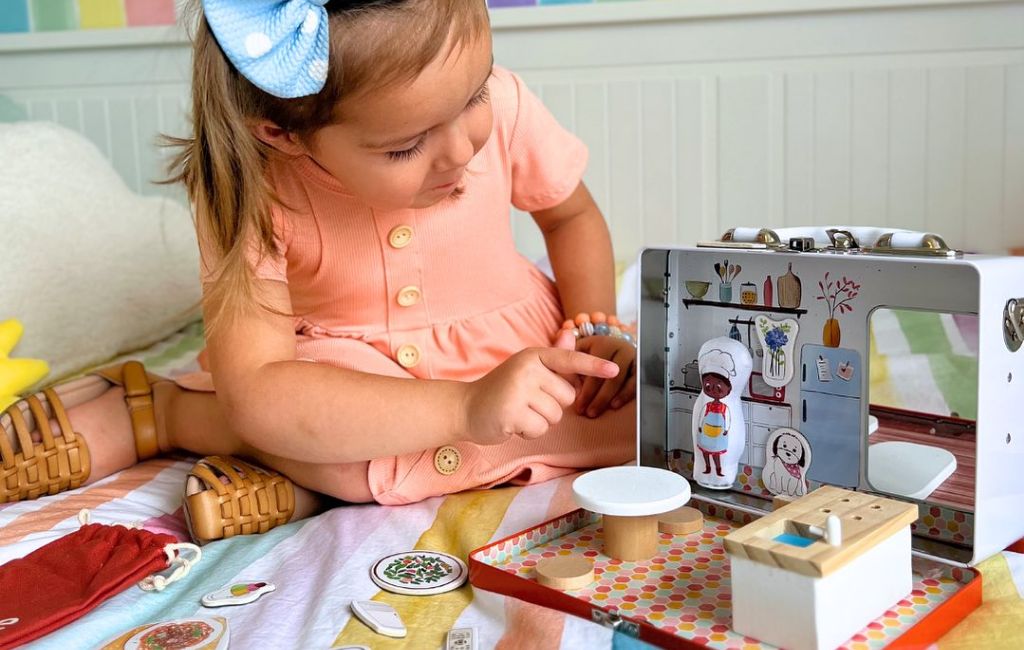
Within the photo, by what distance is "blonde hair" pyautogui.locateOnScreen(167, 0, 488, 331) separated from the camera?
725mm

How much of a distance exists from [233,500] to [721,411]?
1.33ft

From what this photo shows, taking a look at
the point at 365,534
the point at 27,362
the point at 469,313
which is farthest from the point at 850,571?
the point at 27,362

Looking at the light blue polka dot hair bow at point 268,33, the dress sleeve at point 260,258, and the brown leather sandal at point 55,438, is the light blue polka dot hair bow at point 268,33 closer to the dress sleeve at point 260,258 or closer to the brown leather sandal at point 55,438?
the dress sleeve at point 260,258

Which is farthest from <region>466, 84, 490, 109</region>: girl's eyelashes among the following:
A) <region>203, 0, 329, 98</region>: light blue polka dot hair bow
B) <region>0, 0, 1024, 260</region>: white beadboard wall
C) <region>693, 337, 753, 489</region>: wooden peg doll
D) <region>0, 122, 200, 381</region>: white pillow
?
<region>0, 0, 1024, 260</region>: white beadboard wall

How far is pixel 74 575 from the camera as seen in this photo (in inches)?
28.5

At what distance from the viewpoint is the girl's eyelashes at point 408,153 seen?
2.56 ft

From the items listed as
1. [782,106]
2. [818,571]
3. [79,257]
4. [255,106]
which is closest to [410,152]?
[255,106]

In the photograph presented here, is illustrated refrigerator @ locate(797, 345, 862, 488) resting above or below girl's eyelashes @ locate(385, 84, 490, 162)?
below

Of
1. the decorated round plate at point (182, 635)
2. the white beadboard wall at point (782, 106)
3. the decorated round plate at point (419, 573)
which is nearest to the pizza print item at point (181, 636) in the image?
the decorated round plate at point (182, 635)

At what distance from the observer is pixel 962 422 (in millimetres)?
688

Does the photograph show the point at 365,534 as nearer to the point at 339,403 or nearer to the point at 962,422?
Answer: the point at 339,403

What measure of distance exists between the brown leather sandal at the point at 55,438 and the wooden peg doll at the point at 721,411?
0.59m

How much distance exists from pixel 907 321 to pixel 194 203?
65 centimetres

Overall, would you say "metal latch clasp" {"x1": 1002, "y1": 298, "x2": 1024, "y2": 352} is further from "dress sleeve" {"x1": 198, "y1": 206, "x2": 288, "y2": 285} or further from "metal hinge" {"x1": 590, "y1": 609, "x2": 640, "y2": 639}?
"dress sleeve" {"x1": 198, "y1": 206, "x2": 288, "y2": 285}
